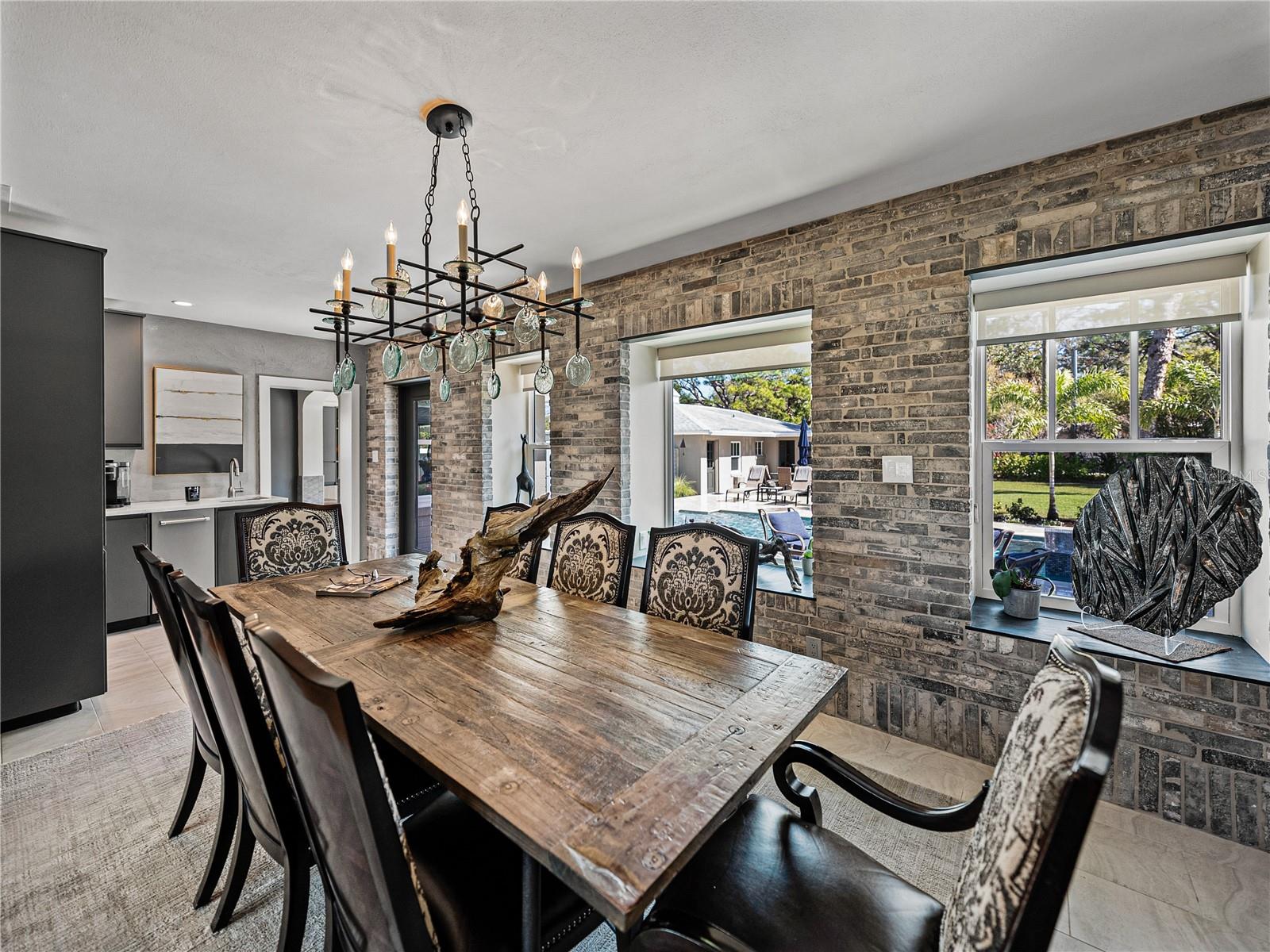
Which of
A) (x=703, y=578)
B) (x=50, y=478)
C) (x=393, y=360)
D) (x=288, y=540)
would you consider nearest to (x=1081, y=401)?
(x=703, y=578)

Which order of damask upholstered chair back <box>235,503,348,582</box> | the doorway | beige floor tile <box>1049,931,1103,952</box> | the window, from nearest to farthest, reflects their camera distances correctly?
1. beige floor tile <box>1049,931,1103,952</box>
2. the window
3. damask upholstered chair back <box>235,503,348,582</box>
4. the doorway

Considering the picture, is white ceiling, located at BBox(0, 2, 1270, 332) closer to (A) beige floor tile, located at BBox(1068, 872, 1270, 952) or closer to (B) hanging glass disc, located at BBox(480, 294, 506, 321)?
(B) hanging glass disc, located at BBox(480, 294, 506, 321)

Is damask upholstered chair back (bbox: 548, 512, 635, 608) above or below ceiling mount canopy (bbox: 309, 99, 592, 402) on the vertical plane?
below

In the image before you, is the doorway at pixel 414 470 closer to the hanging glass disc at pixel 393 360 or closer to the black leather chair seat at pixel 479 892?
the hanging glass disc at pixel 393 360

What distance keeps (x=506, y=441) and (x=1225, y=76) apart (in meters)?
4.67

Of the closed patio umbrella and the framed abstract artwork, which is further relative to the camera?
the framed abstract artwork

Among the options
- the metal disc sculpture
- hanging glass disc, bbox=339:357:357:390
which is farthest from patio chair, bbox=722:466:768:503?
hanging glass disc, bbox=339:357:357:390

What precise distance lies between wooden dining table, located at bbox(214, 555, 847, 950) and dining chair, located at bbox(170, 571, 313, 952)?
25 cm

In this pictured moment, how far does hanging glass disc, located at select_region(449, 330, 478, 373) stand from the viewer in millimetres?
1979

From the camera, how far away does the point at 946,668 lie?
258 centimetres

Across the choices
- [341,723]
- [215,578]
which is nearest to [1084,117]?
[341,723]

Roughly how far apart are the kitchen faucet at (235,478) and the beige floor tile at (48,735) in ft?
8.80

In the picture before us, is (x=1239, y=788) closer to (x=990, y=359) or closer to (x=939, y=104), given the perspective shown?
(x=990, y=359)

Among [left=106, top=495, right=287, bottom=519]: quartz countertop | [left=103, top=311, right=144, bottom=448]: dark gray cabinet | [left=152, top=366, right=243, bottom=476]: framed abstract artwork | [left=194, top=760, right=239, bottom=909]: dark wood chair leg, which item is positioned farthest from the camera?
[left=152, top=366, right=243, bottom=476]: framed abstract artwork
